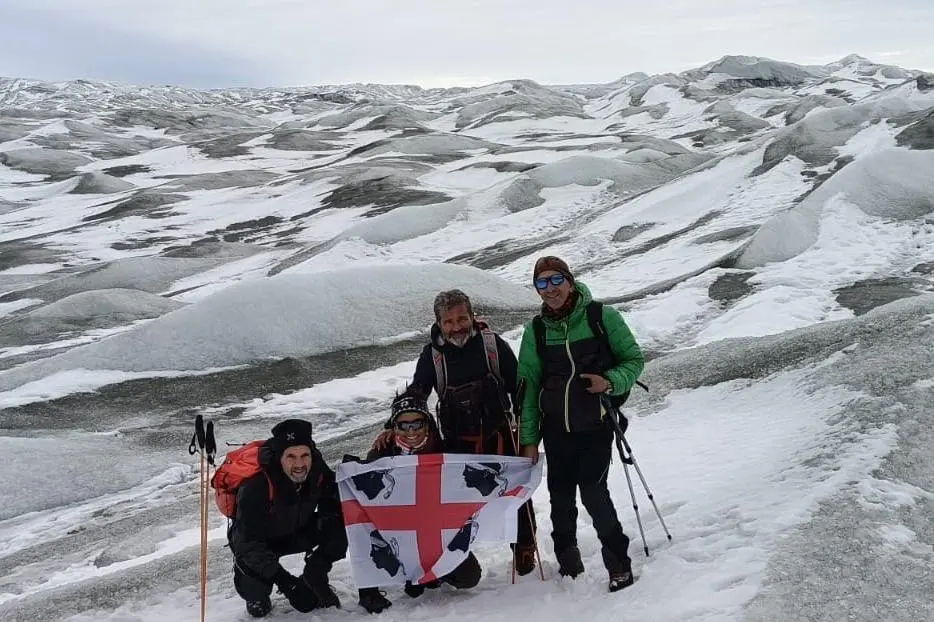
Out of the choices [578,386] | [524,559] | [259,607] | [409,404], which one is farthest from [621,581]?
[259,607]

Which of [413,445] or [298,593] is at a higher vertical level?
[413,445]

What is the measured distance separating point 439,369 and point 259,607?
230 cm

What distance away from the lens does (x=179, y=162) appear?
2960 inches

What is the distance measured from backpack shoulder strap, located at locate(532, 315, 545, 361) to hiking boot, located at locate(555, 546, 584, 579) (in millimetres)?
1502

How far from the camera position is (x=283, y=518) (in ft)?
17.0

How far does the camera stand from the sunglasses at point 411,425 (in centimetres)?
528

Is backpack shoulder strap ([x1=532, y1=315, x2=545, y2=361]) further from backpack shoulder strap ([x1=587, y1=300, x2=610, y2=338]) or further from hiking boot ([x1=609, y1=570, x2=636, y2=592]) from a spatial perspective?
hiking boot ([x1=609, y1=570, x2=636, y2=592])

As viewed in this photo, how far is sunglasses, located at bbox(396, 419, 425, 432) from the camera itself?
5277 millimetres

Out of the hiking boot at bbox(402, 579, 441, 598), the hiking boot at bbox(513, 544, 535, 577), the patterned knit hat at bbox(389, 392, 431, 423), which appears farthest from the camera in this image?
the hiking boot at bbox(513, 544, 535, 577)

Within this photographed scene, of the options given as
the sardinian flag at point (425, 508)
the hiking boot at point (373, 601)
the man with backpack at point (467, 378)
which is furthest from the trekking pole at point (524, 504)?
the hiking boot at point (373, 601)

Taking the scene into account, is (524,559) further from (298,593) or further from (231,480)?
(231,480)

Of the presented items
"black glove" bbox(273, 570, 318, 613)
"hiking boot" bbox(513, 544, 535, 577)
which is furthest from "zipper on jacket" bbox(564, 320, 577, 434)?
"black glove" bbox(273, 570, 318, 613)

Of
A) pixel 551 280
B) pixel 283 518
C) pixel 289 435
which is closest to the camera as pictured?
pixel 551 280

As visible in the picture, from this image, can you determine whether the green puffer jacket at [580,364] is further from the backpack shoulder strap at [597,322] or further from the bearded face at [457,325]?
the bearded face at [457,325]
